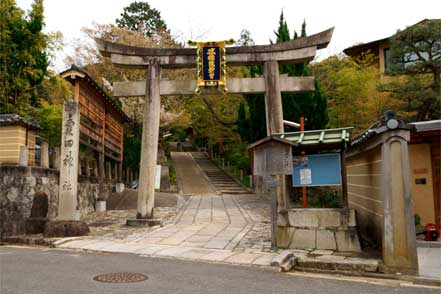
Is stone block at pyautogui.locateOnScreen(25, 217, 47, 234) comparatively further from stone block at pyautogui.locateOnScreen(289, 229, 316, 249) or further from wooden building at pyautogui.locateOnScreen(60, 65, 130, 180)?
stone block at pyautogui.locateOnScreen(289, 229, 316, 249)

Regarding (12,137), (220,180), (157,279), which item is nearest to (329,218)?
(157,279)

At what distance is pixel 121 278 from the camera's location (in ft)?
20.9

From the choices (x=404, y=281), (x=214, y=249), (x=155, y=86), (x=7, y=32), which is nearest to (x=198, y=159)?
(x=7, y=32)

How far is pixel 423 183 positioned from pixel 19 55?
21.4 meters

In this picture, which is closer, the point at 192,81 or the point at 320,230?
the point at 320,230

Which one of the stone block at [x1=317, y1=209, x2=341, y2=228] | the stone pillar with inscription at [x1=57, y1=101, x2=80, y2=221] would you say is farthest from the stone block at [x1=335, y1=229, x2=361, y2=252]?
the stone pillar with inscription at [x1=57, y1=101, x2=80, y2=221]

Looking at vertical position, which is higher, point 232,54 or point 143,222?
point 232,54

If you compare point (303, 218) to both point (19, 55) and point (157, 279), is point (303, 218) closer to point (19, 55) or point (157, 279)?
point (157, 279)

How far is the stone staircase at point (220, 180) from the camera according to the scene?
997 inches

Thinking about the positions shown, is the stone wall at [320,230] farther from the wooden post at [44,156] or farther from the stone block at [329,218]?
the wooden post at [44,156]

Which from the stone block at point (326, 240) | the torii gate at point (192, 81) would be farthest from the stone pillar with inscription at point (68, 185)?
the stone block at point (326, 240)

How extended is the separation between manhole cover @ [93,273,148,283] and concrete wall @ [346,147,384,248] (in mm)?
5034

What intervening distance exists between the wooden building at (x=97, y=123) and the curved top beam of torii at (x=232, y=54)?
1432mm

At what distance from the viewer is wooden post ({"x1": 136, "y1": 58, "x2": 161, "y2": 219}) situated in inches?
513
